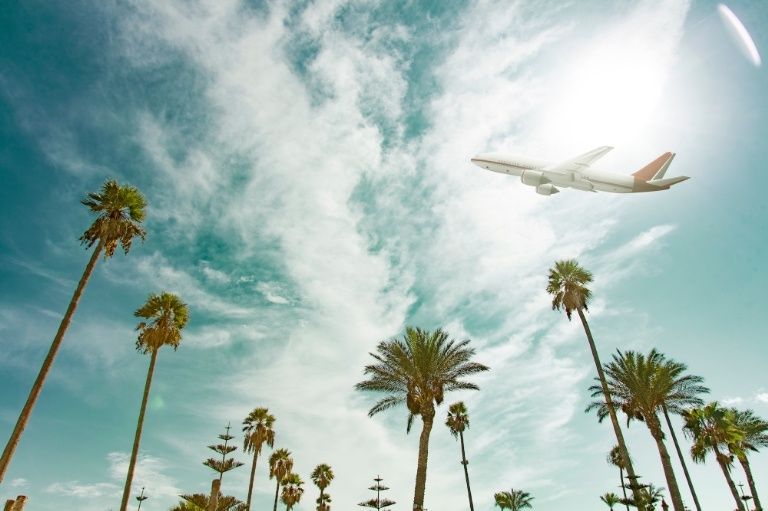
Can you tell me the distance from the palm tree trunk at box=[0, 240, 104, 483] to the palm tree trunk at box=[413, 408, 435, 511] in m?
17.4

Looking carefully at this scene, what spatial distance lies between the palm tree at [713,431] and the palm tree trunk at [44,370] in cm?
4028

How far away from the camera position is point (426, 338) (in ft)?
84.3

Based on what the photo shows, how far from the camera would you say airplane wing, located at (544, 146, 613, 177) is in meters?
26.8

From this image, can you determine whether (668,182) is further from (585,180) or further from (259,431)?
(259,431)

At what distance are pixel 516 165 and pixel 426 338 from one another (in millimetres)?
14139

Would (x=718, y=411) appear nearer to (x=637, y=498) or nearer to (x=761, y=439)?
(x=761, y=439)

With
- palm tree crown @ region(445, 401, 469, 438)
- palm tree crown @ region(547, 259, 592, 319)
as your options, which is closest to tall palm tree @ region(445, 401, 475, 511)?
palm tree crown @ region(445, 401, 469, 438)

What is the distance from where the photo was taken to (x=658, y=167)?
108 feet

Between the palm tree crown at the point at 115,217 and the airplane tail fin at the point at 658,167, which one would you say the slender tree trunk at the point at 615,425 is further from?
the palm tree crown at the point at 115,217

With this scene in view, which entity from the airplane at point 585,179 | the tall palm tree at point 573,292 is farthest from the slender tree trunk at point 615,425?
the airplane at point 585,179

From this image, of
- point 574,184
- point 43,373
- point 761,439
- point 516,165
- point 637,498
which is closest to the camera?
point 43,373

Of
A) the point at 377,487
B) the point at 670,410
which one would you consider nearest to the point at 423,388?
the point at 670,410

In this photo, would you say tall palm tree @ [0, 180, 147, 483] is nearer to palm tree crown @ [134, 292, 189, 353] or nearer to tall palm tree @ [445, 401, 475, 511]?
palm tree crown @ [134, 292, 189, 353]

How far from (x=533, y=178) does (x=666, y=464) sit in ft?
68.8
